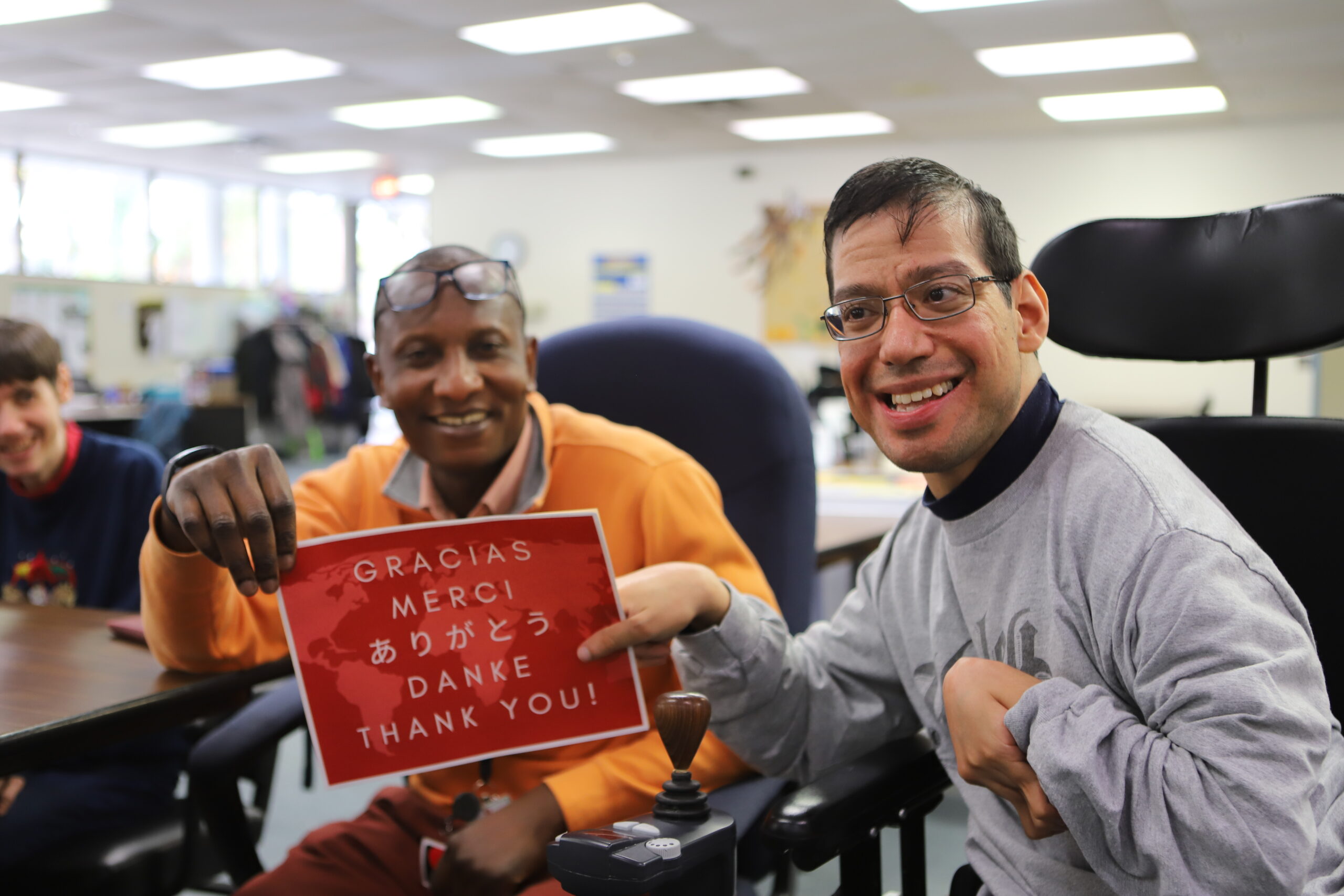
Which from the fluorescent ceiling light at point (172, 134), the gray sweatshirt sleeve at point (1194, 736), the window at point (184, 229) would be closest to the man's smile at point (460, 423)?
the gray sweatshirt sleeve at point (1194, 736)

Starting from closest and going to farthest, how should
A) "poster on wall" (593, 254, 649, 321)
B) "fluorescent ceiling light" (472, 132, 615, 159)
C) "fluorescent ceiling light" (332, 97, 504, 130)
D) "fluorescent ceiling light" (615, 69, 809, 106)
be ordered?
"fluorescent ceiling light" (615, 69, 809, 106), "fluorescent ceiling light" (332, 97, 504, 130), "fluorescent ceiling light" (472, 132, 615, 159), "poster on wall" (593, 254, 649, 321)

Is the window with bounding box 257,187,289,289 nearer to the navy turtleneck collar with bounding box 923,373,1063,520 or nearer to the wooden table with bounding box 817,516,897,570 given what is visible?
the wooden table with bounding box 817,516,897,570

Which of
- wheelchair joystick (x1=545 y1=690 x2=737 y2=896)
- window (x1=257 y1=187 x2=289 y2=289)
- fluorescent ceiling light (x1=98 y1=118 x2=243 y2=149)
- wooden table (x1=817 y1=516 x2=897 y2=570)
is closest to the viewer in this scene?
wheelchair joystick (x1=545 y1=690 x2=737 y2=896)

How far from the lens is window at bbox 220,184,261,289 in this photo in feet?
41.0

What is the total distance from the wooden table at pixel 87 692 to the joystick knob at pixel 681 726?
0.68 m

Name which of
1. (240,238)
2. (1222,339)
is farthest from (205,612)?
(240,238)

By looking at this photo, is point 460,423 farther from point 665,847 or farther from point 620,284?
point 620,284

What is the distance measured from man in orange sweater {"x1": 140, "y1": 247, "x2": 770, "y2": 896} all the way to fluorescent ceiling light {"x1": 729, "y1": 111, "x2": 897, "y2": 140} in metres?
7.72

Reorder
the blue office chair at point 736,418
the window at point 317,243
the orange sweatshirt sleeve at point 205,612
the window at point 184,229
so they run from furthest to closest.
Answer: the window at point 317,243 < the window at point 184,229 < the blue office chair at point 736,418 < the orange sweatshirt sleeve at point 205,612

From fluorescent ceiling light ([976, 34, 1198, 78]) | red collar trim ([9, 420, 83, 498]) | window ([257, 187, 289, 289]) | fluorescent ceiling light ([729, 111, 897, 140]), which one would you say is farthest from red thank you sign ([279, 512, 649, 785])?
window ([257, 187, 289, 289])

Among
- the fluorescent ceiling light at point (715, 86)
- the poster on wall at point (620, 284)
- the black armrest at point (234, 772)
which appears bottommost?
the black armrest at point (234, 772)

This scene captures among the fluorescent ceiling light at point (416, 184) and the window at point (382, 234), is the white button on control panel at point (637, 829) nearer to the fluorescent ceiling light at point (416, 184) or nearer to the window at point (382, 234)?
the fluorescent ceiling light at point (416, 184)

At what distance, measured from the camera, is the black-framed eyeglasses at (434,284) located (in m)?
1.39

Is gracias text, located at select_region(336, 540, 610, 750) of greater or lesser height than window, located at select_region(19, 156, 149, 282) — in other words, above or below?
below
